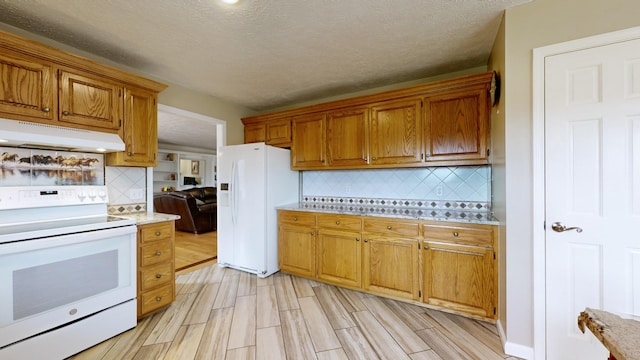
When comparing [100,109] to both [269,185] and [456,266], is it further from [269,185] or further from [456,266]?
[456,266]

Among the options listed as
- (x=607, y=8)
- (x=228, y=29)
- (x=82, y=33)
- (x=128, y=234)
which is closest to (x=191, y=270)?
(x=128, y=234)

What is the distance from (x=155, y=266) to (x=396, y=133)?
2.63 m

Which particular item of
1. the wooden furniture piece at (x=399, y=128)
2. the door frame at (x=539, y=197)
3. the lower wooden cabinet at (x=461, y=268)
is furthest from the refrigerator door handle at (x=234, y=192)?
the door frame at (x=539, y=197)

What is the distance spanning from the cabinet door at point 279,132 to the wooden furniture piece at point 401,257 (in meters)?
0.98

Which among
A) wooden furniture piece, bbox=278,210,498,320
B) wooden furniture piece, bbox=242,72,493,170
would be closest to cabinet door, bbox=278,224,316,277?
wooden furniture piece, bbox=278,210,498,320

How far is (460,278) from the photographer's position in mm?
2160

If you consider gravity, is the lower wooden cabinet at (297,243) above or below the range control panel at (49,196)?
below

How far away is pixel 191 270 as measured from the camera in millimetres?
3318

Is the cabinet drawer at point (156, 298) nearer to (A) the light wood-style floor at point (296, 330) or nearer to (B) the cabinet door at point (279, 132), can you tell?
(A) the light wood-style floor at point (296, 330)

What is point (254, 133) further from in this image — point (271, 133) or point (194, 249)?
point (194, 249)

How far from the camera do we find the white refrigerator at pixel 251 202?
306 cm

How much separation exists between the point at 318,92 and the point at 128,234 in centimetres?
258

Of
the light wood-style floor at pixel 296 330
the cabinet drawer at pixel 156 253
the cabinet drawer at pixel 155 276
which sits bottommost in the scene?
the light wood-style floor at pixel 296 330

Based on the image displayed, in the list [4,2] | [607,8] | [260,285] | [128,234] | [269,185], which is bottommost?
[260,285]
